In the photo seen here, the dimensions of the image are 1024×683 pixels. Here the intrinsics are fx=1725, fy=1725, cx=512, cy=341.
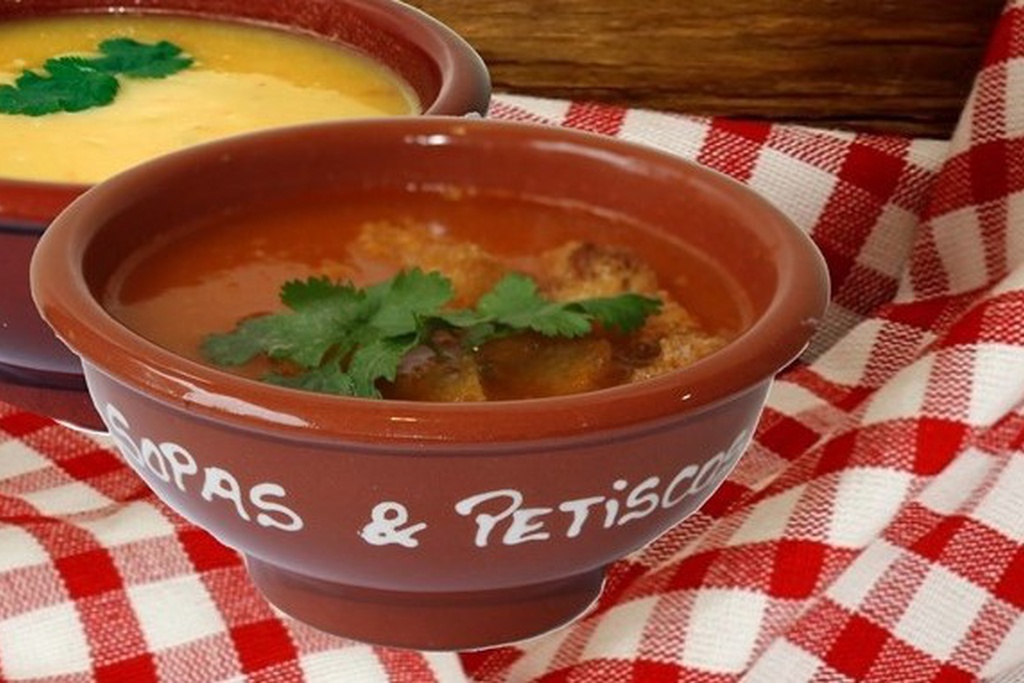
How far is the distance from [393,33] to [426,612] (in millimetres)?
560

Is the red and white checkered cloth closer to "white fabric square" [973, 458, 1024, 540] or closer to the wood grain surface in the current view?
"white fabric square" [973, 458, 1024, 540]

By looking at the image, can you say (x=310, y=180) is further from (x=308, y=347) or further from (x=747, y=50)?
(x=747, y=50)

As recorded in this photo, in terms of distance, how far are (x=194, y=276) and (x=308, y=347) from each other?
0.40 feet

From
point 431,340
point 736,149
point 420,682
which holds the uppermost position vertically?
point 431,340

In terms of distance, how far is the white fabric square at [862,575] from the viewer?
1.03 metres

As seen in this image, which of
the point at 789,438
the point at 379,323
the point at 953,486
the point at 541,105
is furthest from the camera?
the point at 541,105

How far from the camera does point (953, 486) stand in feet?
3.52

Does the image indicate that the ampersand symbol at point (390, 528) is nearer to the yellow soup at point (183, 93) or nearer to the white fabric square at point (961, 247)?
the yellow soup at point (183, 93)

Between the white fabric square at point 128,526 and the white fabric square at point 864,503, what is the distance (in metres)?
0.41

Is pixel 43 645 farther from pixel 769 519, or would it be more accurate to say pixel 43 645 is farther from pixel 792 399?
pixel 792 399

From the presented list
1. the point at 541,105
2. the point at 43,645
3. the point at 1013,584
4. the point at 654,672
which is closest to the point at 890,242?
the point at 541,105

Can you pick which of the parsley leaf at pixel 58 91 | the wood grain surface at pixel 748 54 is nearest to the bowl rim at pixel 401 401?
the parsley leaf at pixel 58 91

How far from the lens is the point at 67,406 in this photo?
116cm

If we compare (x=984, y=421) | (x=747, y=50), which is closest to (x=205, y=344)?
(x=984, y=421)
